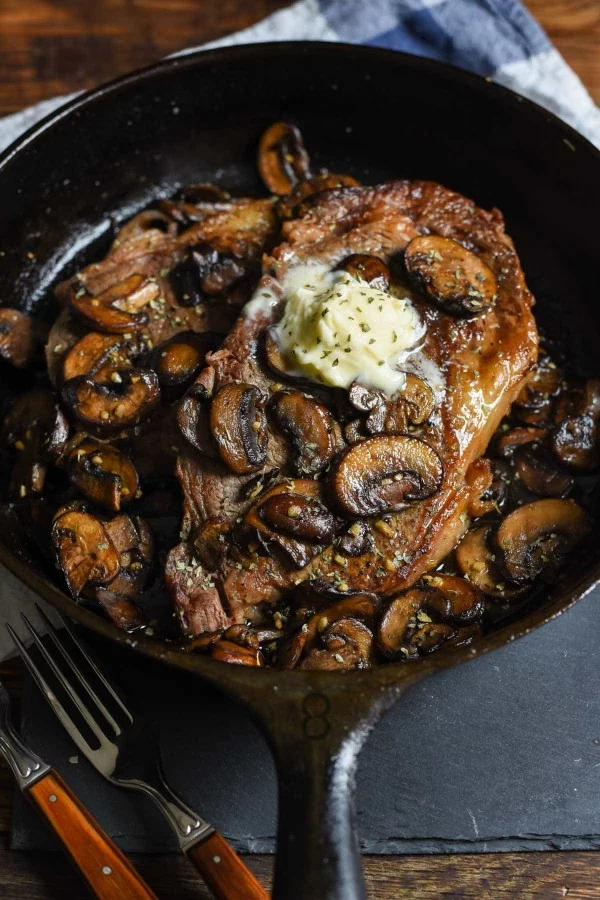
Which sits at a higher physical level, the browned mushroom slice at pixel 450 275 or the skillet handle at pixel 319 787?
the browned mushroom slice at pixel 450 275

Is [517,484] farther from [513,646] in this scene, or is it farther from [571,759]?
[571,759]

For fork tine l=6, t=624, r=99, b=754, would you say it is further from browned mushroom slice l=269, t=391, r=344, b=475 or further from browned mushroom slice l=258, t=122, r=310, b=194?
browned mushroom slice l=258, t=122, r=310, b=194

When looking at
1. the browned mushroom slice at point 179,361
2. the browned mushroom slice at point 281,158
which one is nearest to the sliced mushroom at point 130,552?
the browned mushroom slice at point 179,361

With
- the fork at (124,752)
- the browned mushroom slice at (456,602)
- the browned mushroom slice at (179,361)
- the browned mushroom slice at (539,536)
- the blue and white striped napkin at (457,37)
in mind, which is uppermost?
the blue and white striped napkin at (457,37)

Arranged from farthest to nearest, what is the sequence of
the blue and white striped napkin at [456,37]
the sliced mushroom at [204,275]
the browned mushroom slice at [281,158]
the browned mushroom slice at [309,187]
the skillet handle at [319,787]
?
the blue and white striped napkin at [456,37] → the browned mushroom slice at [281,158] → the browned mushroom slice at [309,187] → the sliced mushroom at [204,275] → the skillet handle at [319,787]

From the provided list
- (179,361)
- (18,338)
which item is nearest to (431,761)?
(179,361)

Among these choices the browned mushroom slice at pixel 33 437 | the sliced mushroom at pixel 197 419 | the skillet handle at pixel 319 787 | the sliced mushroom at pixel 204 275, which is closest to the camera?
the skillet handle at pixel 319 787

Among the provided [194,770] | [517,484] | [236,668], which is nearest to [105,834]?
[194,770]

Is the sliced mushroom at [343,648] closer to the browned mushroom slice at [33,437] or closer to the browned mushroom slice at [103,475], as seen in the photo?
the browned mushroom slice at [103,475]
